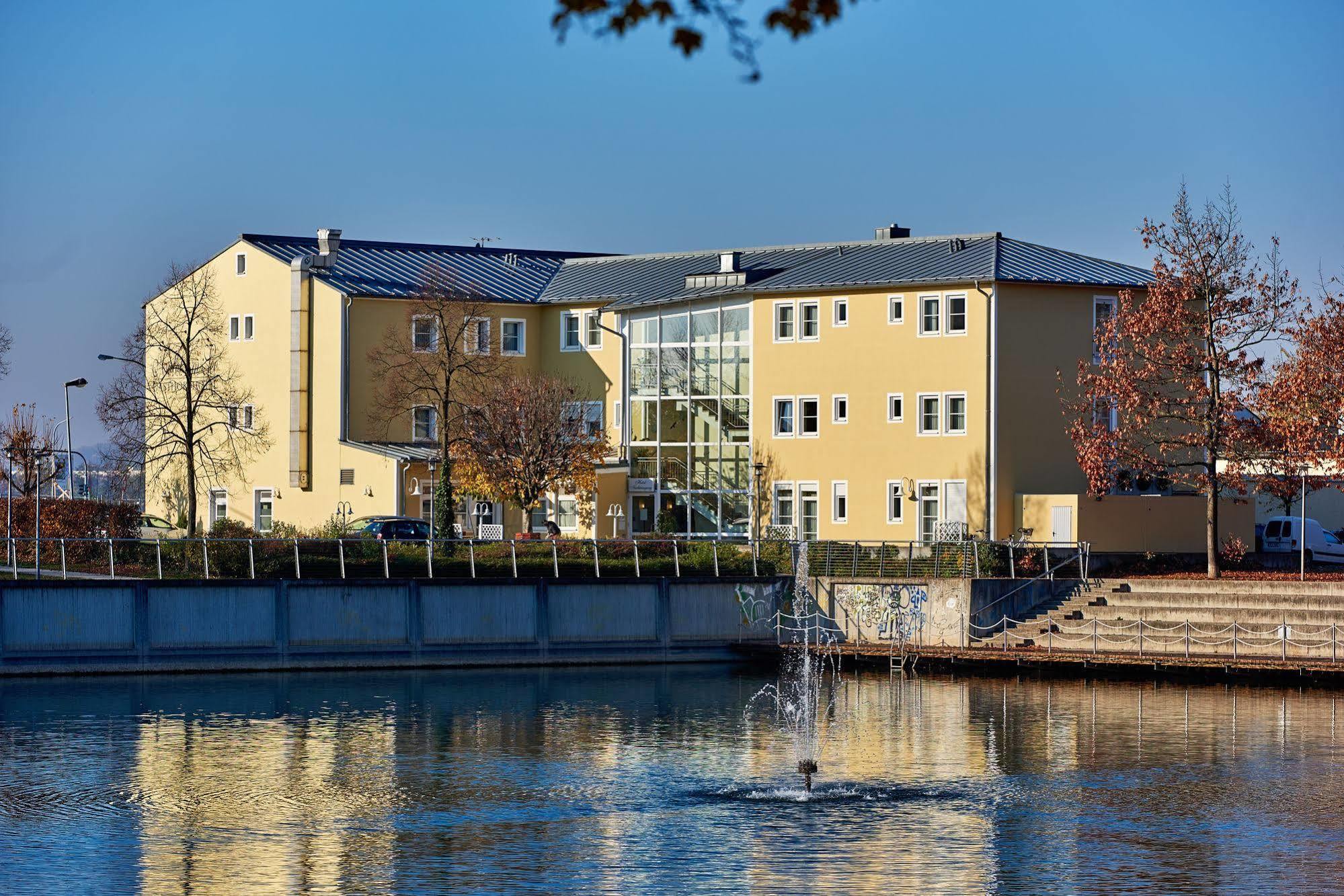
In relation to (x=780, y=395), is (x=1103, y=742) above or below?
below

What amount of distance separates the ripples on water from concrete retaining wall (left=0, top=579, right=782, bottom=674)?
1.50 m

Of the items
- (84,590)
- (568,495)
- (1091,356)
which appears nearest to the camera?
(84,590)

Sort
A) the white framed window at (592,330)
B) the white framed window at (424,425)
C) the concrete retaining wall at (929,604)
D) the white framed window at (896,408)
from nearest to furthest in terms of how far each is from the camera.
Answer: the concrete retaining wall at (929,604) < the white framed window at (896,408) < the white framed window at (424,425) < the white framed window at (592,330)

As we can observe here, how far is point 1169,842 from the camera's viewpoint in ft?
79.7

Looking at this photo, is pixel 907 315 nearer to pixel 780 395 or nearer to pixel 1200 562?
pixel 780 395

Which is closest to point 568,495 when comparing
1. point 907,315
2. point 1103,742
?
point 907,315

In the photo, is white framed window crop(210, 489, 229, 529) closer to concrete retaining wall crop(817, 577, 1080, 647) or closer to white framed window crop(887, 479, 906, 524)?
white framed window crop(887, 479, 906, 524)

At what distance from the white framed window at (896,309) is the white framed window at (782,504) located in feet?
21.0

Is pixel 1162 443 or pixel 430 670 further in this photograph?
pixel 1162 443

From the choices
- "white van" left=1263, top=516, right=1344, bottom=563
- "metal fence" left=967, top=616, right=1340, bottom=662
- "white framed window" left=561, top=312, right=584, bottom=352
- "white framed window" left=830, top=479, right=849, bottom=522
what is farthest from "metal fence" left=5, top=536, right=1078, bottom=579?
"white framed window" left=561, top=312, right=584, bottom=352

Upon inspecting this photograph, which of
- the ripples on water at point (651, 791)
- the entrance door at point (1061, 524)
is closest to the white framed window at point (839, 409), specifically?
the entrance door at point (1061, 524)

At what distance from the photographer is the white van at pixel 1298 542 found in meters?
58.4

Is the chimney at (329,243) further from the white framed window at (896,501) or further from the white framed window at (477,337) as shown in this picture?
the white framed window at (896,501)

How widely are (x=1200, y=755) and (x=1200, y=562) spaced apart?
899 inches
